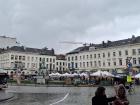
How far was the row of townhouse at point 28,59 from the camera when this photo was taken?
123m

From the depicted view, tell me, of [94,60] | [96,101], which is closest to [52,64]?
[94,60]

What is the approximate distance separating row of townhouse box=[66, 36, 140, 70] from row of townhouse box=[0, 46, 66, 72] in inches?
513

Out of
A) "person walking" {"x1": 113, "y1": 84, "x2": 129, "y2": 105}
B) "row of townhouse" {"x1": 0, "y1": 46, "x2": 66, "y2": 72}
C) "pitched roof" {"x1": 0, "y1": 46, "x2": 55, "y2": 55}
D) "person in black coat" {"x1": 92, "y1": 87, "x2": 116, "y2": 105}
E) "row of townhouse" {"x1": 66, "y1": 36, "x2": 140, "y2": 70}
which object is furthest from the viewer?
"pitched roof" {"x1": 0, "y1": 46, "x2": 55, "y2": 55}

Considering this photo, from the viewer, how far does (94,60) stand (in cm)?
10544

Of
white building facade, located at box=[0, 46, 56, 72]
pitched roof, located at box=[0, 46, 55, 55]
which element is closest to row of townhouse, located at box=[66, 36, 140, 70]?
white building facade, located at box=[0, 46, 56, 72]

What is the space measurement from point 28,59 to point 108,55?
1641 inches

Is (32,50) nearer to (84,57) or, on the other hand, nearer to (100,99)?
(84,57)

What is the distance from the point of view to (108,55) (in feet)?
324

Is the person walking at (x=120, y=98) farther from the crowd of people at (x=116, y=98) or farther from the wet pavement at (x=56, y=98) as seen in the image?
the wet pavement at (x=56, y=98)

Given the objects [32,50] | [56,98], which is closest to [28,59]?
[32,50]

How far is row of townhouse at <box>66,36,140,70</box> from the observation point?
89.4 metres

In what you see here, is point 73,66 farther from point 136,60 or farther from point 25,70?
point 136,60

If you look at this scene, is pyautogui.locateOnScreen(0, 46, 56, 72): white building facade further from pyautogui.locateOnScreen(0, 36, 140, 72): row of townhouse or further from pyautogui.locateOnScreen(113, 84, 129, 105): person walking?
pyautogui.locateOnScreen(113, 84, 129, 105): person walking

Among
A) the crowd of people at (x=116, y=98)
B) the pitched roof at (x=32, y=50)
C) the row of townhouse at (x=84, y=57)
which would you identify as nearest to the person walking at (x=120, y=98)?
the crowd of people at (x=116, y=98)
